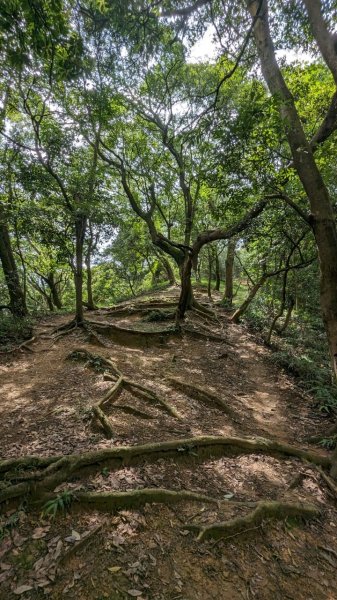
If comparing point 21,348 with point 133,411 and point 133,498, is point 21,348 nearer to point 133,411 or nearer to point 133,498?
point 133,411

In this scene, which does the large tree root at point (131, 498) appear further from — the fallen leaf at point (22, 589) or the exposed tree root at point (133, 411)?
the exposed tree root at point (133, 411)

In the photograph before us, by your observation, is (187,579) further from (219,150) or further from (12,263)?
(12,263)

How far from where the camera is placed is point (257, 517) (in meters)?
3.10

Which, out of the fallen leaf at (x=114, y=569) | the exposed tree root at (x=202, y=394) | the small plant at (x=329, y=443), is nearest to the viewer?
the fallen leaf at (x=114, y=569)

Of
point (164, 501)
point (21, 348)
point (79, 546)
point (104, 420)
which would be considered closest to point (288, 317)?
point (104, 420)

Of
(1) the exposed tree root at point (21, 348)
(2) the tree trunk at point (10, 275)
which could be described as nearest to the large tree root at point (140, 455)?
(1) the exposed tree root at point (21, 348)

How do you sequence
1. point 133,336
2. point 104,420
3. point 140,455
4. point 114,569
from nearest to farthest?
point 114,569 → point 140,455 → point 104,420 → point 133,336

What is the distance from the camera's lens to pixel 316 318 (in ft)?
35.7

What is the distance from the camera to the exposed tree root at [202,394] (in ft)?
19.1

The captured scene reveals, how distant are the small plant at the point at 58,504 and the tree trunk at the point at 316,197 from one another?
14.1ft

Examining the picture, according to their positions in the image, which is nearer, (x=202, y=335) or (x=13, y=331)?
(x=13, y=331)

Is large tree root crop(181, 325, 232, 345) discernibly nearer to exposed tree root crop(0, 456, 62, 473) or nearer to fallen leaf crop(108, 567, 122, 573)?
exposed tree root crop(0, 456, 62, 473)

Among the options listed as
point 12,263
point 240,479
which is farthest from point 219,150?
point 12,263

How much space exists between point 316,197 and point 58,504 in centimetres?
581
